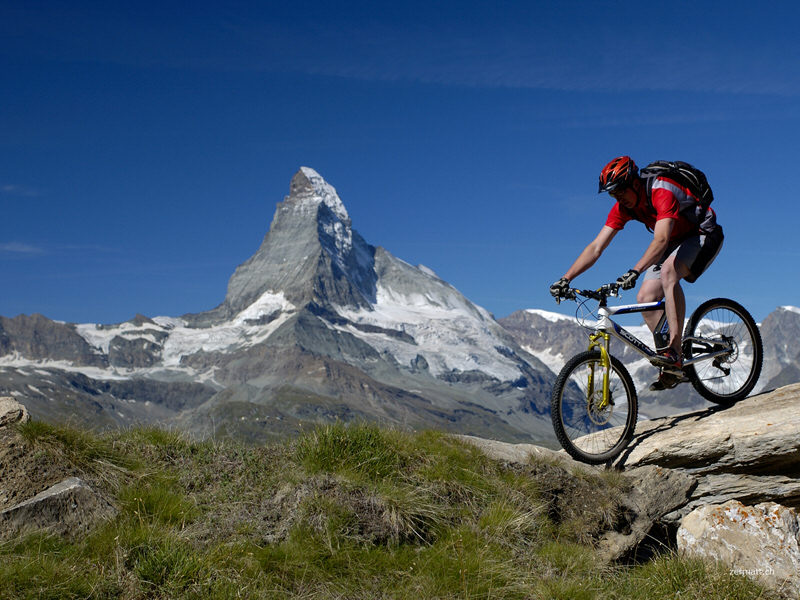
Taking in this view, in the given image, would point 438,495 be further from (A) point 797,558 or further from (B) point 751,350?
(B) point 751,350

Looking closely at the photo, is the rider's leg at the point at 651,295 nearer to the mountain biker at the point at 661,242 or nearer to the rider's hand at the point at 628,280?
the mountain biker at the point at 661,242

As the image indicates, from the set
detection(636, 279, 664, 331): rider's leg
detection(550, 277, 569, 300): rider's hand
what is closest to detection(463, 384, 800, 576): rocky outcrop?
detection(636, 279, 664, 331): rider's leg

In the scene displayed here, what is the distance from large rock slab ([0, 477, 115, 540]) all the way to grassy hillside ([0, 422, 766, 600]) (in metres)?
0.20

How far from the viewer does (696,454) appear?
11.0 meters

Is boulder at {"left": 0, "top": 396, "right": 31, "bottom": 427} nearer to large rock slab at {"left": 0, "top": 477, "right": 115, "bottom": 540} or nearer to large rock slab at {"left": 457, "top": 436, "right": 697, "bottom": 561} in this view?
large rock slab at {"left": 0, "top": 477, "right": 115, "bottom": 540}

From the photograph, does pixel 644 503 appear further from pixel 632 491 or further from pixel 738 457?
pixel 738 457

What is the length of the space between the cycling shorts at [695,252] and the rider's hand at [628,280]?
37.7 inches

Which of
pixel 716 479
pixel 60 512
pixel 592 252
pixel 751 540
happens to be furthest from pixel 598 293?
pixel 60 512

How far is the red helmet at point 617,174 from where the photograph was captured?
11203mm

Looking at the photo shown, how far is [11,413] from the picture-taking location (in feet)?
30.5

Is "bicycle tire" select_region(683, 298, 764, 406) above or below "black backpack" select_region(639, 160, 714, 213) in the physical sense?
below

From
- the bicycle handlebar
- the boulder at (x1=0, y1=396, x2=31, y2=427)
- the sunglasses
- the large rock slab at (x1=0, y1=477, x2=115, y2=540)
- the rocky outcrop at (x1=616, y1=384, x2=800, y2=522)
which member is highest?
the sunglasses

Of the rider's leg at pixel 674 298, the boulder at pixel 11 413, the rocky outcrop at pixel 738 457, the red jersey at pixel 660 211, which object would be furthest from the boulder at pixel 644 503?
the boulder at pixel 11 413

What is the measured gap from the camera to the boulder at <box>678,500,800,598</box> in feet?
28.9
